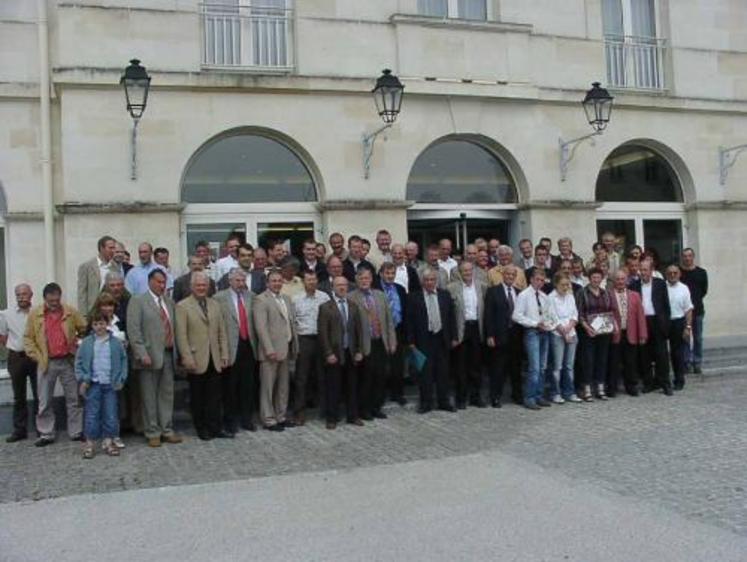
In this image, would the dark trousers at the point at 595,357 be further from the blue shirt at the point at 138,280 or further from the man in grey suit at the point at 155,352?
the blue shirt at the point at 138,280

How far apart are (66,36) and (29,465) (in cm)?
653

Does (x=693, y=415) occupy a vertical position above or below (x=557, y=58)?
below

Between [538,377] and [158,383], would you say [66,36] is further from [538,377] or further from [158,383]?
[538,377]

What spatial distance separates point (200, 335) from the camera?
8.50 metres

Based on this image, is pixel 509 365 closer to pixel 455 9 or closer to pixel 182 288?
pixel 182 288

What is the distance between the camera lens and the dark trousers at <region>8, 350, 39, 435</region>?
8.70m

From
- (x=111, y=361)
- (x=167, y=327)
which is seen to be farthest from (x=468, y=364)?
(x=111, y=361)

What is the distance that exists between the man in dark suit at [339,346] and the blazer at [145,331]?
6.10 ft

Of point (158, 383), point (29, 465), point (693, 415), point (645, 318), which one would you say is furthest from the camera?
point (645, 318)

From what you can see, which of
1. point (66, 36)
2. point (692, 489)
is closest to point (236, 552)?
point (692, 489)

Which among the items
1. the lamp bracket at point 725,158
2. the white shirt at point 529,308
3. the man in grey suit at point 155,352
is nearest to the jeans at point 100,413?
the man in grey suit at point 155,352

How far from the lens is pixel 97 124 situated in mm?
11281

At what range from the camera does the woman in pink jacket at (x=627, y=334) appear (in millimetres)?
10586

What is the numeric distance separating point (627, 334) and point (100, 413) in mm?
6845
